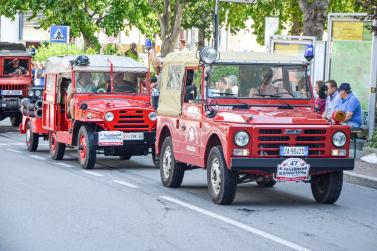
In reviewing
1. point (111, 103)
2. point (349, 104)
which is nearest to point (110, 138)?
point (111, 103)

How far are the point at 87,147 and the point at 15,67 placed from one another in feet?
49.9

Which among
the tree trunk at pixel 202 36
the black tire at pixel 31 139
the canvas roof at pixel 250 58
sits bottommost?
the black tire at pixel 31 139

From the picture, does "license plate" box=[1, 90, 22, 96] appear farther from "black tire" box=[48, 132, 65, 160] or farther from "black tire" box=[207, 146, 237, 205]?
"black tire" box=[207, 146, 237, 205]

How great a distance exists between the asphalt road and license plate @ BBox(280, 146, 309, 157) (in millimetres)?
713

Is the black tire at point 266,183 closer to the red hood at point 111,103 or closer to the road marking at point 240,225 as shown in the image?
the road marking at point 240,225

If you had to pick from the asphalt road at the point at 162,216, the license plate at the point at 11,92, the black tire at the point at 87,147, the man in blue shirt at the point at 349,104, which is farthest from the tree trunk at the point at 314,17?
the asphalt road at the point at 162,216

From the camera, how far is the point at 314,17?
35.0 metres

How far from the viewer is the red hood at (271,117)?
15.0 m

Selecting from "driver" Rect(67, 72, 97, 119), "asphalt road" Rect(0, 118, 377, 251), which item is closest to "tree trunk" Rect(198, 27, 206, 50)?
"driver" Rect(67, 72, 97, 119)

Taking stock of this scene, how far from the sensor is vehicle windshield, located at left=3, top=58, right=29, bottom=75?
35.7 metres

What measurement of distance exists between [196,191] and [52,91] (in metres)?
7.78

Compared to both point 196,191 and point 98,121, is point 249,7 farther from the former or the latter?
point 196,191

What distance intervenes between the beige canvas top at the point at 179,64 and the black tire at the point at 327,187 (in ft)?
5.86

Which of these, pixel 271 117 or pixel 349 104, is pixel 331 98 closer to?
pixel 349 104
